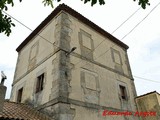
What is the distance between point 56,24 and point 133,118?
8.03 metres

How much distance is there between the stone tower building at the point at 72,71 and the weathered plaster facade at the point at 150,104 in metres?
0.58

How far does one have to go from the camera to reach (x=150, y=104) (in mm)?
10883

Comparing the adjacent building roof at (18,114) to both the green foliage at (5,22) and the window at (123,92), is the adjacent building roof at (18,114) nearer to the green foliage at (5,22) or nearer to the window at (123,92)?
the green foliage at (5,22)

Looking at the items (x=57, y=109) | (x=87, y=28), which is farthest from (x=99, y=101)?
(x=87, y=28)

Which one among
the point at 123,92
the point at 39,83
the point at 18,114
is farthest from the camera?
the point at 123,92

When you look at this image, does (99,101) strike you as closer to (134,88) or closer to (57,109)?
(57,109)

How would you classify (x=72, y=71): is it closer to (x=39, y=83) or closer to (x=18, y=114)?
(x=39, y=83)

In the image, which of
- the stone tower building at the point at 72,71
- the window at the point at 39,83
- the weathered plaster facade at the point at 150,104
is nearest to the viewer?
the stone tower building at the point at 72,71

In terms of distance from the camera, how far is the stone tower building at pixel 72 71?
814cm

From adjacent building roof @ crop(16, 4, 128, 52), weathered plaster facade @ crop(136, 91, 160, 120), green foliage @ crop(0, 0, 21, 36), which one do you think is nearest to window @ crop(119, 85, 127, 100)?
weathered plaster facade @ crop(136, 91, 160, 120)

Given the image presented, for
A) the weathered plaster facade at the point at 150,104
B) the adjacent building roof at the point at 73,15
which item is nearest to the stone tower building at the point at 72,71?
the adjacent building roof at the point at 73,15

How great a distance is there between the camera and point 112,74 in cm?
1150

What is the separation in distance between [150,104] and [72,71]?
5.99 m

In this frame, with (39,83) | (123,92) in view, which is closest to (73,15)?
(39,83)
